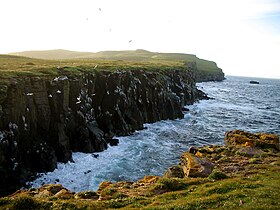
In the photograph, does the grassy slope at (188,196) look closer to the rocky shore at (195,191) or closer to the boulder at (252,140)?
the rocky shore at (195,191)

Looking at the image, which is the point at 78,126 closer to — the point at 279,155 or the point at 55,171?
the point at 55,171

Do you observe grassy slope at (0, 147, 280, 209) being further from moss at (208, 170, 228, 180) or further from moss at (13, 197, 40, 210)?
moss at (208, 170, 228, 180)

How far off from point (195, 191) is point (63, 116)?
34.5 metres

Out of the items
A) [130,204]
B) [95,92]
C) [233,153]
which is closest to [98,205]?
[130,204]

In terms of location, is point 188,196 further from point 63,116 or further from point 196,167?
point 63,116

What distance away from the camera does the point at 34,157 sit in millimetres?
44188

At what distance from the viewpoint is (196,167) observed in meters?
30.0

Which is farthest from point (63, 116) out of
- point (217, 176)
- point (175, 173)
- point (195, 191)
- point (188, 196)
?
point (188, 196)

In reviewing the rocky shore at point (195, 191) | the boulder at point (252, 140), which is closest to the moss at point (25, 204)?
the rocky shore at point (195, 191)

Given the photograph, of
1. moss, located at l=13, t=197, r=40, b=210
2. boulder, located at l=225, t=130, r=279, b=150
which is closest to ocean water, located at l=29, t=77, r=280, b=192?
boulder, located at l=225, t=130, r=279, b=150

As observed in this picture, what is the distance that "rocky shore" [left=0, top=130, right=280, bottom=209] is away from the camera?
19.6m

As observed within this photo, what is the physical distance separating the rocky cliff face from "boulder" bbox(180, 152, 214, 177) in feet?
74.7

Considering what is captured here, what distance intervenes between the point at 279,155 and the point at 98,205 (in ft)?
82.4

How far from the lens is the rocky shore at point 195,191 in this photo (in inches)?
772
